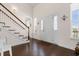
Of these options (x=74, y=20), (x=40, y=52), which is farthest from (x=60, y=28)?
(x=40, y=52)

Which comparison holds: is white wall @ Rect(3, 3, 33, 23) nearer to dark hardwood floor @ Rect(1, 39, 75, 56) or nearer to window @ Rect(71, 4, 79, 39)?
dark hardwood floor @ Rect(1, 39, 75, 56)

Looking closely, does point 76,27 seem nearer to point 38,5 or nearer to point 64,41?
point 64,41

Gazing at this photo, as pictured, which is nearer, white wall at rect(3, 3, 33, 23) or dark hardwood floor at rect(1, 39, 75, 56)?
dark hardwood floor at rect(1, 39, 75, 56)

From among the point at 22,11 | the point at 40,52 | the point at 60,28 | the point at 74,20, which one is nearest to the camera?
the point at 40,52

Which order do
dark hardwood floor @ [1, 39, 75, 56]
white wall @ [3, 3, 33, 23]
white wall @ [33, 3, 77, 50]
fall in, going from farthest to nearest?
white wall @ [3, 3, 33, 23]
white wall @ [33, 3, 77, 50]
dark hardwood floor @ [1, 39, 75, 56]

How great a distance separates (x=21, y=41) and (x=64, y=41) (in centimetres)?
286

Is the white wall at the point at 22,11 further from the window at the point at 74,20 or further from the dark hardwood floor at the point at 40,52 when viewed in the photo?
the window at the point at 74,20

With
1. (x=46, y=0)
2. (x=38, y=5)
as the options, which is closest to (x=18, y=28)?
(x=38, y=5)

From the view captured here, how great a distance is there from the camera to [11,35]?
6.72 metres

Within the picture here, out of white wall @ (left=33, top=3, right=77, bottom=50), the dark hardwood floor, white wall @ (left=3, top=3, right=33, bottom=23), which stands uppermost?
white wall @ (left=3, top=3, right=33, bottom=23)

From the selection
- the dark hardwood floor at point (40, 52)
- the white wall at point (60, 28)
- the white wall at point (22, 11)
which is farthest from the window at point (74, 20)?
the white wall at point (22, 11)

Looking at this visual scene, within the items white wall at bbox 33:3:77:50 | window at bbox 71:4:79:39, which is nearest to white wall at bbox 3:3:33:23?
white wall at bbox 33:3:77:50

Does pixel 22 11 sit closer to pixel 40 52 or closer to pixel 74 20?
pixel 74 20

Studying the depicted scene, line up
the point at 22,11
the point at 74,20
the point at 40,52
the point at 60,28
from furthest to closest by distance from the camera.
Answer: the point at 22,11 → the point at 60,28 → the point at 74,20 → the point at 40,52
